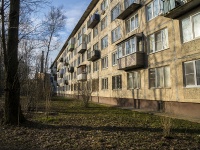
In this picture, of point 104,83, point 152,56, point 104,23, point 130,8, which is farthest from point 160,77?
point 104,23

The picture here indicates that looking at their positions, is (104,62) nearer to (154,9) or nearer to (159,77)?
(154,9)

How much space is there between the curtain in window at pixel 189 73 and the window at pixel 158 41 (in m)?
2.69

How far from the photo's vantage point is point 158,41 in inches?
627

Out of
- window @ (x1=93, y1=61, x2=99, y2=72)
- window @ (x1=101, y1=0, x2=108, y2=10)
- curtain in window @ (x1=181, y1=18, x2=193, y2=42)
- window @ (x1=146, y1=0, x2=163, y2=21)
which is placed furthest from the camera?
window @ (x1=93, y1=61, x2=99, y2=72)

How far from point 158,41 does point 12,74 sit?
1124 centimetres

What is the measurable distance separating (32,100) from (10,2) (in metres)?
7.45

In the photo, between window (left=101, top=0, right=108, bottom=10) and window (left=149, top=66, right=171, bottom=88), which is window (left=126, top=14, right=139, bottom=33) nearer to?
window (left=149, top=66, right=171, bottom=88)

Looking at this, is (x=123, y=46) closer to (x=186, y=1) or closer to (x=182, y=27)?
(x=182, y=27)

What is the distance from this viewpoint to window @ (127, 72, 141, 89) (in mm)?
18659

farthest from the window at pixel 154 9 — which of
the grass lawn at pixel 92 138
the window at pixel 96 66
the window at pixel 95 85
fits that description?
the window at pixel 95 85

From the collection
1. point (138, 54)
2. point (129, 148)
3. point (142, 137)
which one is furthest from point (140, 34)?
point (129, 148)

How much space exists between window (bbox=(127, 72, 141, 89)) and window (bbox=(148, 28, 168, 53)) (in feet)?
9.88

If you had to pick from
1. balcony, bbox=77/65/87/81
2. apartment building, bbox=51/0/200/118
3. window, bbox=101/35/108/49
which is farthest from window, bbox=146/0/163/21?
balcony, bbox=77/65/87/81

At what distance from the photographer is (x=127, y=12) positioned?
20.0 meters
